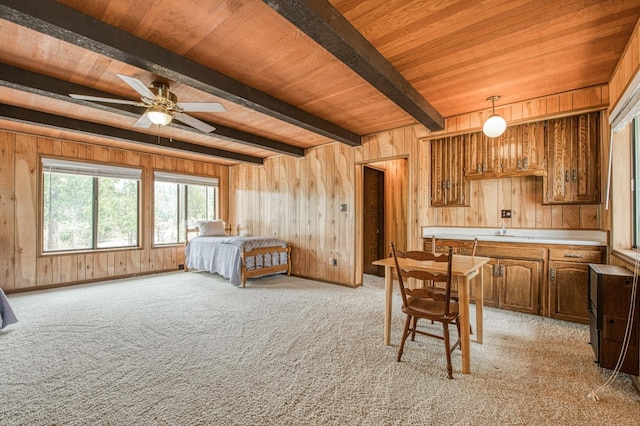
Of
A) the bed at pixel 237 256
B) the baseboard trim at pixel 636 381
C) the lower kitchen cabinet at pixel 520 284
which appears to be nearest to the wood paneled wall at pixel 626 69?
the lower kitchen cabinet at pixel 520 284

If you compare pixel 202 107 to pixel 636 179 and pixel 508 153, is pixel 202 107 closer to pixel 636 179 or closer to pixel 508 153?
pixel 508 153

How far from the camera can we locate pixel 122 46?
6.60 ft

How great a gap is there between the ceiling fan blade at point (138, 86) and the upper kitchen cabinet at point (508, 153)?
377 centimetres

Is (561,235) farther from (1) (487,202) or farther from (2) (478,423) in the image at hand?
(2) (478,423)

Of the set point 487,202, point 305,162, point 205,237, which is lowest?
point 205,237

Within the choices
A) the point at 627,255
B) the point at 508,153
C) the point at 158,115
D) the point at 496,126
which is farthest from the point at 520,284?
the point at 158,115

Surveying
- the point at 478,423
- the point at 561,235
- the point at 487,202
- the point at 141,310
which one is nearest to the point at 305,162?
the point at 487,202

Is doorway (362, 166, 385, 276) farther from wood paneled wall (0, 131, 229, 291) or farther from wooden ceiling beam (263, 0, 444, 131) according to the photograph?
Answer: wood paneled wall (0, 131, 229, 291)

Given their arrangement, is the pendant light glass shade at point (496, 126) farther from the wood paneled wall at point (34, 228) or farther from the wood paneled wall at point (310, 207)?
the wood paneled wall at point (34, 228)

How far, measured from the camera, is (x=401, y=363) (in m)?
2.29

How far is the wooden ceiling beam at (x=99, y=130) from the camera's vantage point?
349 cm

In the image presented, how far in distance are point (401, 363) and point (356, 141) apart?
333 centimetres

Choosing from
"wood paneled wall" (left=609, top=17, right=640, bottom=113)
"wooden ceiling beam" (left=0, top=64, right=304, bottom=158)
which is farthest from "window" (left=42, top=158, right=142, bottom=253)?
"wood paneled wall" (left=609, top=17, right=640, bottom=113)

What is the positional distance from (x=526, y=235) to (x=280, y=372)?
3.45 meters
